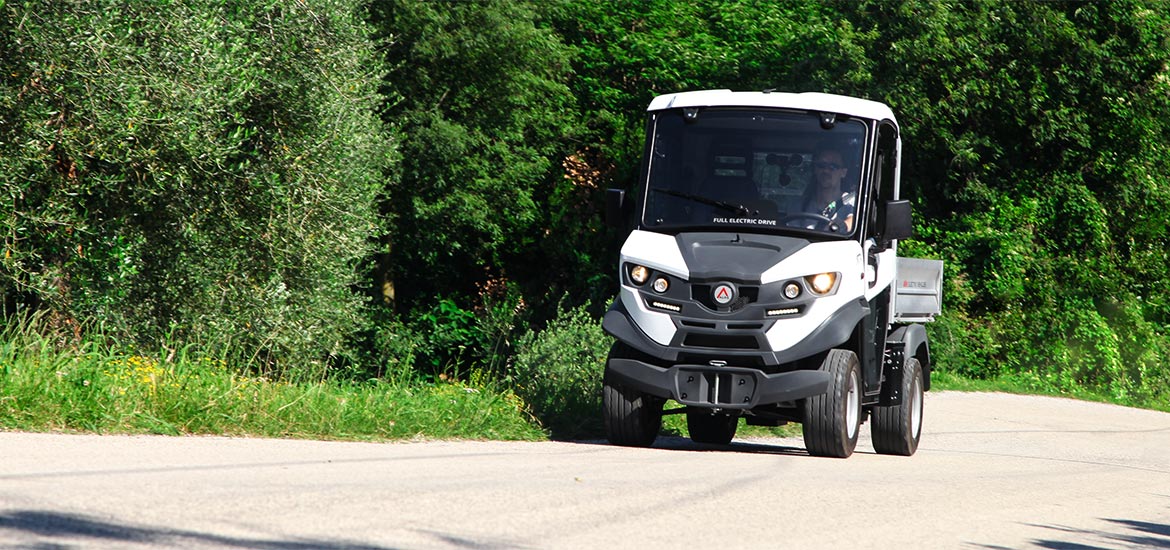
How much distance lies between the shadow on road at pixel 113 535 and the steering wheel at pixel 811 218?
5.74 m

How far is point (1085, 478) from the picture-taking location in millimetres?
10430

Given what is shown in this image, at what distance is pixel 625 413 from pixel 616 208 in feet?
5.03

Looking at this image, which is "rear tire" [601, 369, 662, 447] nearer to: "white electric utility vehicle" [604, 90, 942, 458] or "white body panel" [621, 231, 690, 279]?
"white electric utility vehicle" [604, 90, 942, 458]

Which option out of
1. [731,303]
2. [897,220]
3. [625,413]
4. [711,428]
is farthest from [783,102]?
[711,428]

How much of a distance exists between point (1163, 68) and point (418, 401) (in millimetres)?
18658

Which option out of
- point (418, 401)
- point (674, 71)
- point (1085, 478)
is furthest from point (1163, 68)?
point (418, 401)

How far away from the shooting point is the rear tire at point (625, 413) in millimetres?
10445

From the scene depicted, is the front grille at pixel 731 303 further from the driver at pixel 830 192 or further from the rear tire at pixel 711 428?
the rear tire at pixel 711 428

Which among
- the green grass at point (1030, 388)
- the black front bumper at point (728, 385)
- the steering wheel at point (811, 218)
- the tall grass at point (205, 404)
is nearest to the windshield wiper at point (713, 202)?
the steering wheel at point (811, 218)

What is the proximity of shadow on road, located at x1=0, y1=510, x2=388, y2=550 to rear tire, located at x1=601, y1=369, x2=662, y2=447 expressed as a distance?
5.29 m

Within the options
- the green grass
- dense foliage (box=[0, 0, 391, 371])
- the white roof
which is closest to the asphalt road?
the white roof

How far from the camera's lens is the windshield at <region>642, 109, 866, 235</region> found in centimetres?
1038

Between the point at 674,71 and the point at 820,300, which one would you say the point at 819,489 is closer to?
the point at 820,300

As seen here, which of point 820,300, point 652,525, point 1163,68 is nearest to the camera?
point 652,525
